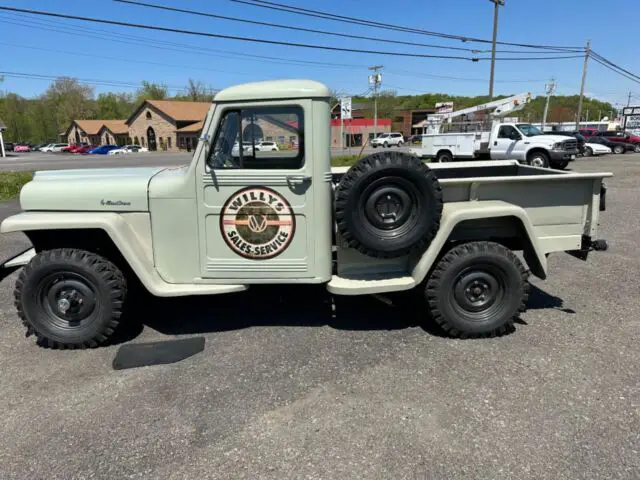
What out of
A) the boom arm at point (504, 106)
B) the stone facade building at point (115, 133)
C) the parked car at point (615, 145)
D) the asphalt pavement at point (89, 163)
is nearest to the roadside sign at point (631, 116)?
the parked car at point (615, 145)

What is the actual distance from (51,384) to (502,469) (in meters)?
3.15

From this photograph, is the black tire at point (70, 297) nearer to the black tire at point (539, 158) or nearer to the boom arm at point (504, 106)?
the black tire at point (539, 158)

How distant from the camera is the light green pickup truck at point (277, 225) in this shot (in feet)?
11.8

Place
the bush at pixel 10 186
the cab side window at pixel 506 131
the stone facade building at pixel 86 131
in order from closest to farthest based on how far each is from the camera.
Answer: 1. the bush at pixel 10 186
2. the cab side window at pixel 506 131
3. the stone facade building at pixel 86 131

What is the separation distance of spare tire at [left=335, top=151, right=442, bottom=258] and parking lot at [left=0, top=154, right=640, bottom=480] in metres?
0.92

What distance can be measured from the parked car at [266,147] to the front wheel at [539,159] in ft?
57.4

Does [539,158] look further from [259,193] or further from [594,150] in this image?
[259,193]

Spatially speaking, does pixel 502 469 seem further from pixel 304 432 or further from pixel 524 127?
pixel 524 127

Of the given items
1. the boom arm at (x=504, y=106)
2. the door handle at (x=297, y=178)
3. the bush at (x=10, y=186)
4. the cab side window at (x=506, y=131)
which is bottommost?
the bush at (x=10, y=186)

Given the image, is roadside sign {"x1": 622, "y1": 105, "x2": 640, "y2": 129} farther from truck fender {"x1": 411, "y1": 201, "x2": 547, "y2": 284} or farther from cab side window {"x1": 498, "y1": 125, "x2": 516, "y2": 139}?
truck fender {"x1": 411, "y1": 201, "x2": 547, "y2": 284}

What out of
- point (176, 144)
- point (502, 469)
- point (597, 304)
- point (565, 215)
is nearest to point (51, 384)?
point (502, 469)

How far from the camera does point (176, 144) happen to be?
6175 centimetres

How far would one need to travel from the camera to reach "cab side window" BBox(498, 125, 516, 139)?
19375 millimetres

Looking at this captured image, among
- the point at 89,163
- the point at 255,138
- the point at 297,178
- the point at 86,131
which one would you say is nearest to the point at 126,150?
the point at 86,131
